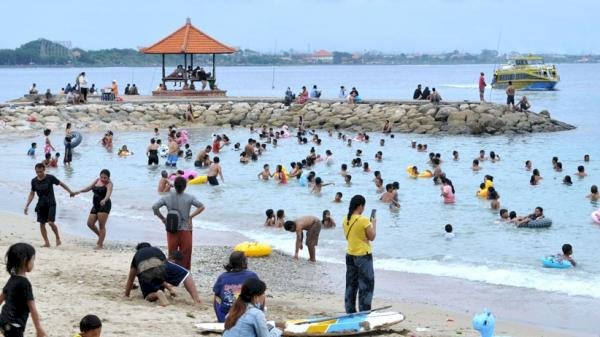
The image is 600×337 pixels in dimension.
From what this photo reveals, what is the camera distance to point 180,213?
40.6 ft

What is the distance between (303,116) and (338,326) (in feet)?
126

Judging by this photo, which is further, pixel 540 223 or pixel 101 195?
pixel 540 223

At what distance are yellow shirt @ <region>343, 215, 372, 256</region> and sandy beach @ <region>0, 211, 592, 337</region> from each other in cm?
95

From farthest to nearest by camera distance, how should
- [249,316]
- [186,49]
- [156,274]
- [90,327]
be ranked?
[186,49] < [156,274] < [249,316] < [90,327]

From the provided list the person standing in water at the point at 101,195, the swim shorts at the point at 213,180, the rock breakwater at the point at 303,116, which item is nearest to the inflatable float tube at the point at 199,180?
the swim shorts at the point at 213,180

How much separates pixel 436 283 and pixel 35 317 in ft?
29.0

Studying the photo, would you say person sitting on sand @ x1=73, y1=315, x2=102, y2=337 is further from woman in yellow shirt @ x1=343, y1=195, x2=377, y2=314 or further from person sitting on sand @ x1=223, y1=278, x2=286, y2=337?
woman in yellow shirt @ x1=343, y1=195, x2=377, y2=314

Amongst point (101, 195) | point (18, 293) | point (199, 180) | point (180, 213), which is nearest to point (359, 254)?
point (180, 213)

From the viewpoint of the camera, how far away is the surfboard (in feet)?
32.7

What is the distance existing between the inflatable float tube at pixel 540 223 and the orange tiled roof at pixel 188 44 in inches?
1237

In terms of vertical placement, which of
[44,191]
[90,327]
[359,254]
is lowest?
[44,191]

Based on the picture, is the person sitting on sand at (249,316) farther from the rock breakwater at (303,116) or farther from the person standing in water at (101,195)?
the rock breakwater at (303,116)

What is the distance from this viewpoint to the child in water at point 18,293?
741 centimetres

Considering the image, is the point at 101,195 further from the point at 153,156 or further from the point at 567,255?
the point at 153,156
